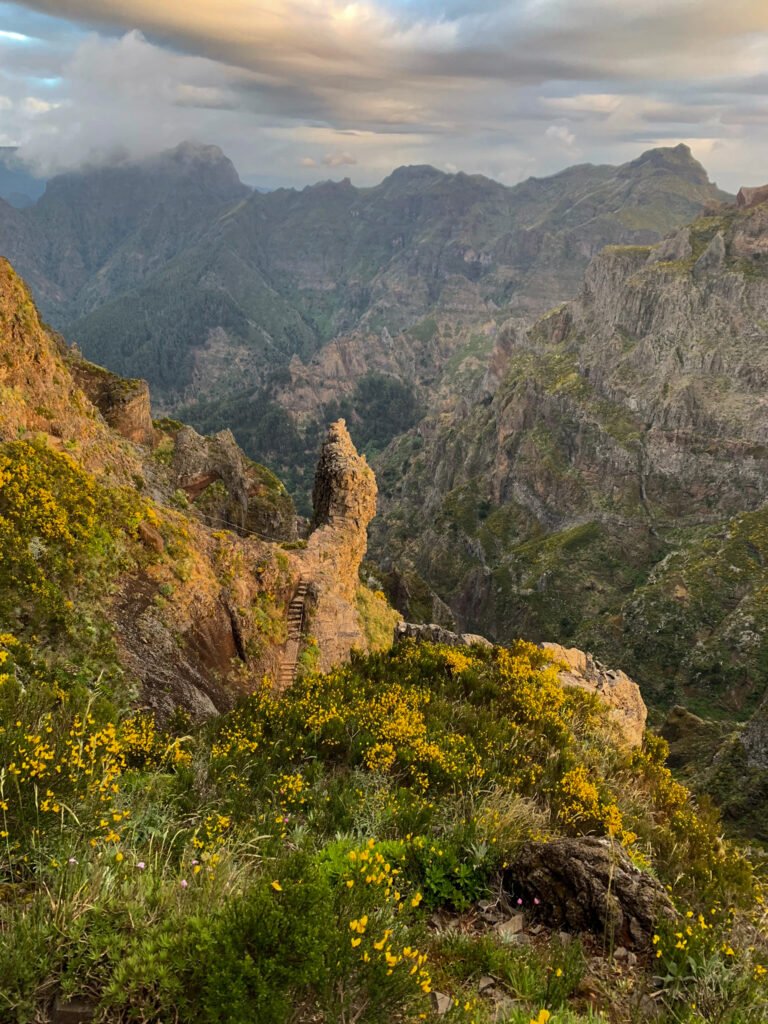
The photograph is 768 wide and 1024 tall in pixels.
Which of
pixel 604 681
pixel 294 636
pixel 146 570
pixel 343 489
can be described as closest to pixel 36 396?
pixel 146 570

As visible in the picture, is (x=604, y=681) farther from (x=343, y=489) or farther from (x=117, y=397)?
(x=117, y=397)

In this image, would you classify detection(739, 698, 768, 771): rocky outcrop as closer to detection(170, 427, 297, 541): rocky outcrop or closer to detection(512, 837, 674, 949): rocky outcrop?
detection(170, 427, 297, 541): rocky outcrop

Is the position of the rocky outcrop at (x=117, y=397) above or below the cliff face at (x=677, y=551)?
above

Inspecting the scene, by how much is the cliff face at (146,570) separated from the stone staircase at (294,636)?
0.20m

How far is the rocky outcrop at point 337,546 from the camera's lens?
29.0 metres

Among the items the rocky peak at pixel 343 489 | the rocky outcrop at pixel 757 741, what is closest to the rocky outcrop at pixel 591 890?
the rocky peak at pixel 343 489

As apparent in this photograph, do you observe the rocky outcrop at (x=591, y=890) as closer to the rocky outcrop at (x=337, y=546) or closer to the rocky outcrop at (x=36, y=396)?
the rocky outcrop at (x=36, y=396)

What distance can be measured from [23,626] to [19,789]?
8579 millimetres

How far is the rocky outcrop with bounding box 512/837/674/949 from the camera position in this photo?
290 inches

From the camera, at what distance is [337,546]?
34750 millimetres

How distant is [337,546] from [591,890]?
1088 inches

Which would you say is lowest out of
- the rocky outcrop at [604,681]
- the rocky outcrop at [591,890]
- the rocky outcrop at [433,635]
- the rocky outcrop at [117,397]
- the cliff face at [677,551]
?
the cliff face at [677,551]

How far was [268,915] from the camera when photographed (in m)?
4.90

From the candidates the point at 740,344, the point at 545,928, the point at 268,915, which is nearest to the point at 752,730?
the point at 545,928
